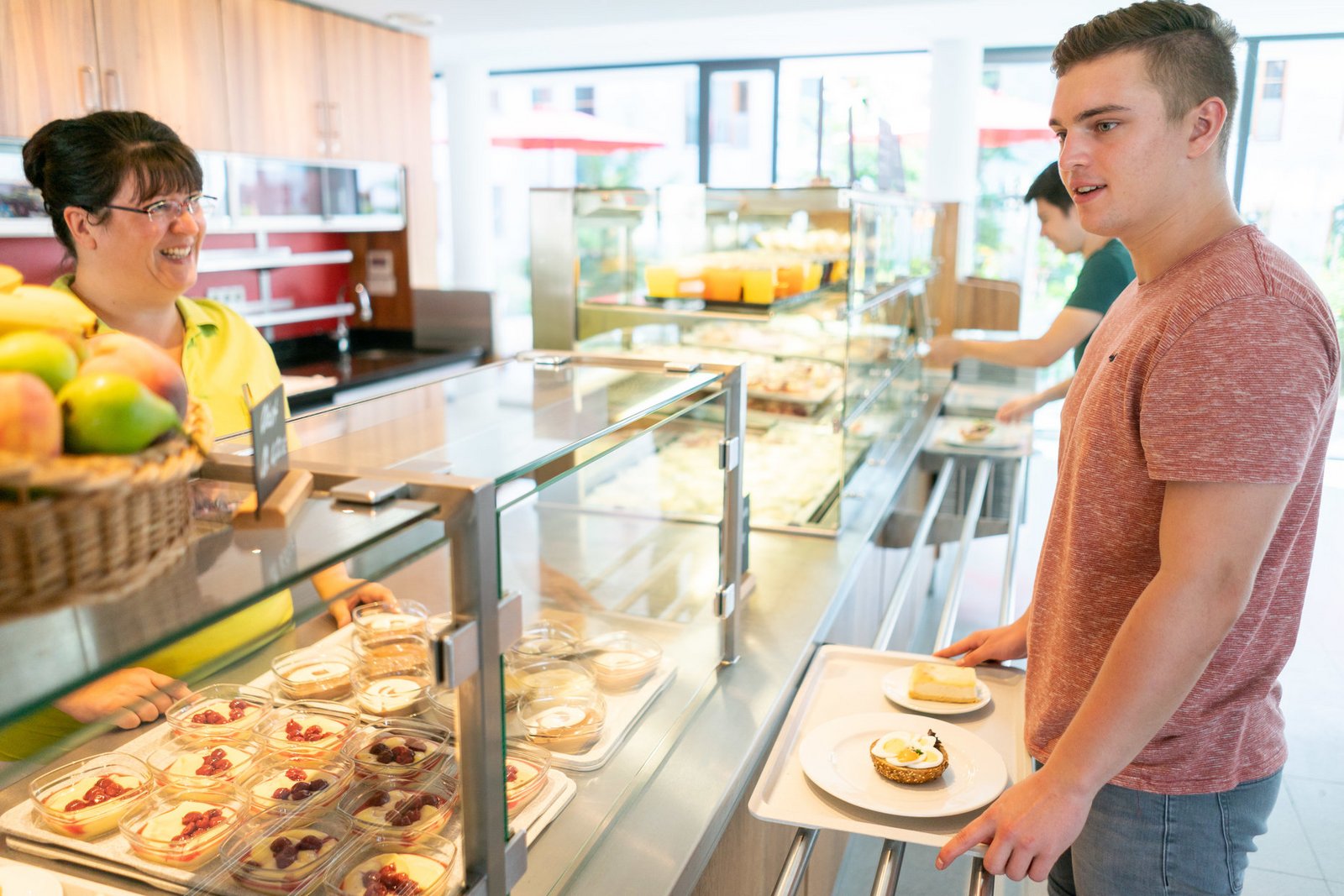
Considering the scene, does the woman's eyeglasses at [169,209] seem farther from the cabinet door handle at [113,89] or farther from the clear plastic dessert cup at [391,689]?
the cabinet door handle at [113,89]

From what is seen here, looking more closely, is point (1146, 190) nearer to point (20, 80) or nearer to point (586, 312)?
point (586, 312)

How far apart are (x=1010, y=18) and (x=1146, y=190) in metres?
5.96

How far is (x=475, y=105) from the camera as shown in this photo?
812 centimetres

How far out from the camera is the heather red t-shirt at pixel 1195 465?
1114 mm

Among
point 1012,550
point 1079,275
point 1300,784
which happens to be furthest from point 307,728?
point 1300,784

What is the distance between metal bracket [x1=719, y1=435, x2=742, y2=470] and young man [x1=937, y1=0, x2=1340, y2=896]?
1.95 ft

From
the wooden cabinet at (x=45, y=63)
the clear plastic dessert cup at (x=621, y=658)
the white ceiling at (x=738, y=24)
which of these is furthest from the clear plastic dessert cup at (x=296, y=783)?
the white ceiling at (x=738, y=24)

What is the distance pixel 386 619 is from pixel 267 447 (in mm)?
523

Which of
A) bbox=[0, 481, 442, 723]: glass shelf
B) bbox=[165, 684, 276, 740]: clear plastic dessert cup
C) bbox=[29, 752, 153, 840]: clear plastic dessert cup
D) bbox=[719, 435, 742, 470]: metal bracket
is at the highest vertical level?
bbox=[0, 481, 442, 723]: glass shelf

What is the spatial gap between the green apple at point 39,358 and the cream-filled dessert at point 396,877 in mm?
630

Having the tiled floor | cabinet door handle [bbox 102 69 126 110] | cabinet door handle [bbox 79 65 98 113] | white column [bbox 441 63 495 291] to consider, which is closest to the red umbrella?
white column [bbox 441 63 495 291]

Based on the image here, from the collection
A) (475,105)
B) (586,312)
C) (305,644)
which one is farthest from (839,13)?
(305,644)

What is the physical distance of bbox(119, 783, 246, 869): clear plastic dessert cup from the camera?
3.37 feet

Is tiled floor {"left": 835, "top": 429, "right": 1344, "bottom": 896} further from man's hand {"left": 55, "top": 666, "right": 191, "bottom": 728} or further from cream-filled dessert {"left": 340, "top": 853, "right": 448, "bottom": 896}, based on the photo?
man's hand {"left": 55, "top": 666, "right": 191, "bottom": 728}
